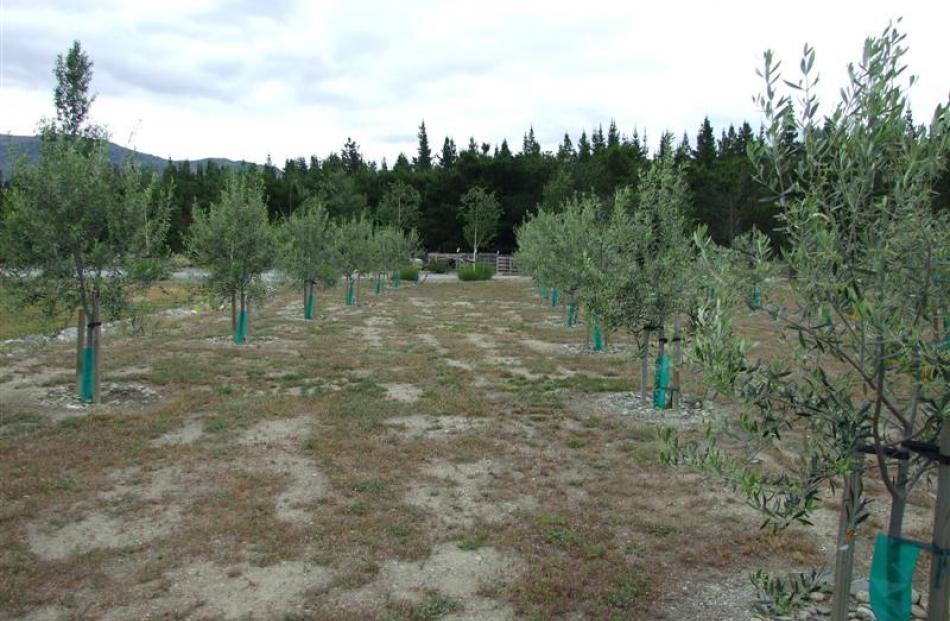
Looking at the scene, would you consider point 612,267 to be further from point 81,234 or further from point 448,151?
point 448,151

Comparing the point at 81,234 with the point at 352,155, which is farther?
the point at 352,155

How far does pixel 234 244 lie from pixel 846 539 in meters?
18.3

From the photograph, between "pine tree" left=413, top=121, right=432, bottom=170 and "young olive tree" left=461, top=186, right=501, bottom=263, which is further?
"pine tree" left=413, top=121, right=432, bottom=170

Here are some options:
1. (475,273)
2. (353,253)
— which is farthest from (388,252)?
(475,273)

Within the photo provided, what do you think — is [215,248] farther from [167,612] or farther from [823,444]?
[823,444]

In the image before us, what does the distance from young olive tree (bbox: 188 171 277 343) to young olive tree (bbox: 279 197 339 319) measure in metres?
5.98

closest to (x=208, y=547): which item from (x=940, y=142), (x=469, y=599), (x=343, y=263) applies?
(x=469, y=599)

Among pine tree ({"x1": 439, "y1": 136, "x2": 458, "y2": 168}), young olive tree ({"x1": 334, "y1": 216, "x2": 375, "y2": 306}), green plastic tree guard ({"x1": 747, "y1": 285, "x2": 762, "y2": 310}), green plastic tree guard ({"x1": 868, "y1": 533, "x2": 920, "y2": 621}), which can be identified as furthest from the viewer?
pine tree ({"x1": 439, "y1": 136, "x2": 458, "y2": 168})

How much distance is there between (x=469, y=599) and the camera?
247 inches

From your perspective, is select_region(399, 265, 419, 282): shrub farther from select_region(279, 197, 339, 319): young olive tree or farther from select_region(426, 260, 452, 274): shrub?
select_region(279, 197, 339, 319): young olive tree

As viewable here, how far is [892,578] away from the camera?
4492 millimetres

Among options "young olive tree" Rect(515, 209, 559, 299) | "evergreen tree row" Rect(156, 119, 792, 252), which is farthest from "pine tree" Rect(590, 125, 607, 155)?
"young olive tree" Rect(515, 209, 559, 299)

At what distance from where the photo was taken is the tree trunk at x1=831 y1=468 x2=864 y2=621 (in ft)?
14.1

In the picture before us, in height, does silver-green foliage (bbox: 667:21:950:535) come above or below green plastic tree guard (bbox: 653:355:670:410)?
above
